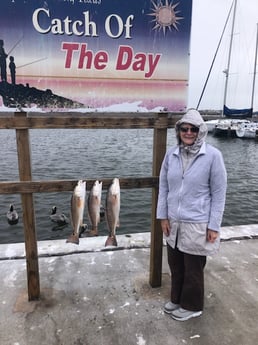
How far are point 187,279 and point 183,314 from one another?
13.2 inches

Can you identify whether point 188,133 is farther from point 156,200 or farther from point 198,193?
point 156,200

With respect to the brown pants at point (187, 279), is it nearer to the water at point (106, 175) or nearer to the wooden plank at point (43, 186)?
the wooden plank at point (43, 186)

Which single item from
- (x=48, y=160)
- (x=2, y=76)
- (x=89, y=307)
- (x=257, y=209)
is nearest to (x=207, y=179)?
(x=89, y=307)

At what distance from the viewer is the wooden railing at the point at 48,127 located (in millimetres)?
2729

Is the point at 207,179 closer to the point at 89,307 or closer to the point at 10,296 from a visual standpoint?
the point at 89,307

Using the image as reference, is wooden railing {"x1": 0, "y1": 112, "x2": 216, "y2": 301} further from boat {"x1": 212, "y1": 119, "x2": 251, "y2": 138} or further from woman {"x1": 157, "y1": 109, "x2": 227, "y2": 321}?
boat {"x1": 212, "y1": 119, "x2": 251, "y2": 138}

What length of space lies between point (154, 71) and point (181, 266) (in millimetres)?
1808

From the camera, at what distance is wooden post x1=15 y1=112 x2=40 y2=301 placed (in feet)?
9.08

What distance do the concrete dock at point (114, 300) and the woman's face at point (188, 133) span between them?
160 centimetres

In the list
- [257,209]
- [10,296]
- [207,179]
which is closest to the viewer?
[207,179]

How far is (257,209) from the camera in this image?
11.5 m

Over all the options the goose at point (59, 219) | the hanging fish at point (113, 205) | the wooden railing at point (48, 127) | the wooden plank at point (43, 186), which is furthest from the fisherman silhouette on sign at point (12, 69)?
the goose at point (59, 219)

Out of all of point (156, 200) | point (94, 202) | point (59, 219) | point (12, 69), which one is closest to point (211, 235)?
point (156, 200)

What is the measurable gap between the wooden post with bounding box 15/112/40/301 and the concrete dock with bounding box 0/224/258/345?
0.18 metres
